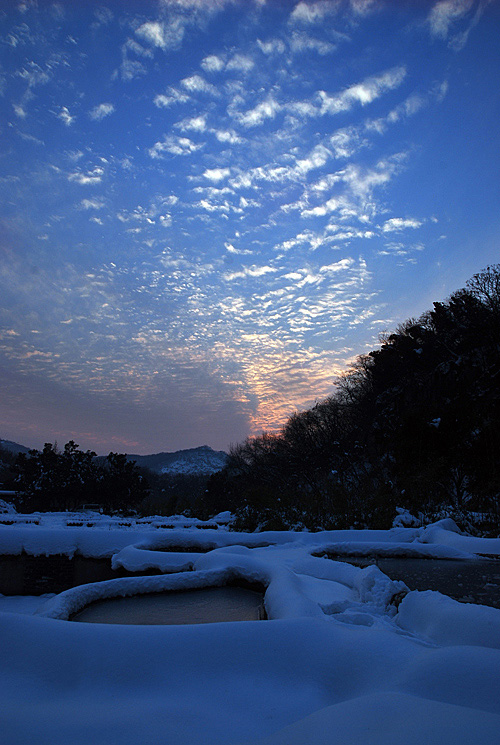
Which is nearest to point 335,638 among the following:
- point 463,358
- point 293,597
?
point 293,597

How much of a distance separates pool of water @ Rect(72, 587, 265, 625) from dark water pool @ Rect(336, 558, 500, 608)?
2.68m

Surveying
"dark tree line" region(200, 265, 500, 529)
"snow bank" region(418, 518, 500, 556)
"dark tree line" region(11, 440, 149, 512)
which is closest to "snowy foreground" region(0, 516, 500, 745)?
"snow bank" region(418, 518, 500, 556)

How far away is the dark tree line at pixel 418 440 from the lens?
1594 cm

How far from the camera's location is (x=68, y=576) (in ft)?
32.3

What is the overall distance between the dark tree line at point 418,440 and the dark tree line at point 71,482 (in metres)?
9.48

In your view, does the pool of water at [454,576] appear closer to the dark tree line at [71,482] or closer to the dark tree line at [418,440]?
the dark tree line at [418,440]

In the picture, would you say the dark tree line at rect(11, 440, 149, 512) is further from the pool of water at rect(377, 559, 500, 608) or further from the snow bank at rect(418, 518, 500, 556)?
the pool of water at rect(377, 559, 500, 608)

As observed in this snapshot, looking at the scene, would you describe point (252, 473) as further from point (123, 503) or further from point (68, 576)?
point (68, 576)

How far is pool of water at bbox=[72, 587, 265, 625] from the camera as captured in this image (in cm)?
588

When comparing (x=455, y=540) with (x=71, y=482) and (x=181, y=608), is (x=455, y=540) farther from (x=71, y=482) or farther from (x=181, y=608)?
(x=71, y=482)

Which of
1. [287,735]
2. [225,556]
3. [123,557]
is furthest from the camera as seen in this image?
[123,557]

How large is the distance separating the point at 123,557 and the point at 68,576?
1608mm

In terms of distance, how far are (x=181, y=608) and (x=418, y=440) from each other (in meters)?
15.9

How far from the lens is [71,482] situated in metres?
37.1
